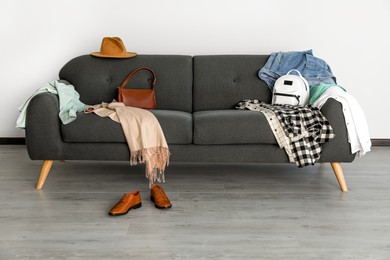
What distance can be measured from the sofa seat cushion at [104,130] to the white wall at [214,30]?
1277mm

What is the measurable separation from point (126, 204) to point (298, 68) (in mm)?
1700

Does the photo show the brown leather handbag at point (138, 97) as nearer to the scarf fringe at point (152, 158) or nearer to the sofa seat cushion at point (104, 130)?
the sofa seat cushion at point (104, 130)

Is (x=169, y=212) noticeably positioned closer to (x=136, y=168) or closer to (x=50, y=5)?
(x=136, y=168)

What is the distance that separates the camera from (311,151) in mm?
2633

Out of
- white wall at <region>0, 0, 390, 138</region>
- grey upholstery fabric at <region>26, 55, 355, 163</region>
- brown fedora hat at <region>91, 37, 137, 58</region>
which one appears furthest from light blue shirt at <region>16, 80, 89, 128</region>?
white wall at <region>0, 0, 390, 138</region>

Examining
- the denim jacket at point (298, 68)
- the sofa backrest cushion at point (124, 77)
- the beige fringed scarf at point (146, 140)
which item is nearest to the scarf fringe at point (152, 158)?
the beige fringed scarf at point (146, 140)

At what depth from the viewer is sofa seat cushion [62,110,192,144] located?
267cm

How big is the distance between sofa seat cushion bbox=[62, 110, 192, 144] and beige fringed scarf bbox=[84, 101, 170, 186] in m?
0.04

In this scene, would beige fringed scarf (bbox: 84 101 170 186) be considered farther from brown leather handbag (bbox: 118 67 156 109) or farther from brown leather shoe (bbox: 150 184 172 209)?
brown leather handbag (bbox: 118 67 156 109)

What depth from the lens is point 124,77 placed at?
325 cm

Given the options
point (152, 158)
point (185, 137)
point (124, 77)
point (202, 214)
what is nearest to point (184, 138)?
point (185, 137)

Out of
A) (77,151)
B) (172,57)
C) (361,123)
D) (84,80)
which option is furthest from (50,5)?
(361,123)

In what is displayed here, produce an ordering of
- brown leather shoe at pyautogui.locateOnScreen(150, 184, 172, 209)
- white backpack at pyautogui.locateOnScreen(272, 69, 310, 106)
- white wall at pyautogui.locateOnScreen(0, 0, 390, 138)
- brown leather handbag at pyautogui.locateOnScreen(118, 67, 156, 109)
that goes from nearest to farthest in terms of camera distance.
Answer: brown leather shoe at pyautogui.locateOnScreen(150, 184, 172, 209) → white backpack at pyautogui.locateOnScreen(272, 69, 310, 106) → brown leather handbag at pyautogui.locateOnScreen(118, 67, 156, 109) → white wall at pyautogui.locateOnScreen(0, 0, 390, 138)

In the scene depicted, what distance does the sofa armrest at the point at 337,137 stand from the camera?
2639 millimetres
